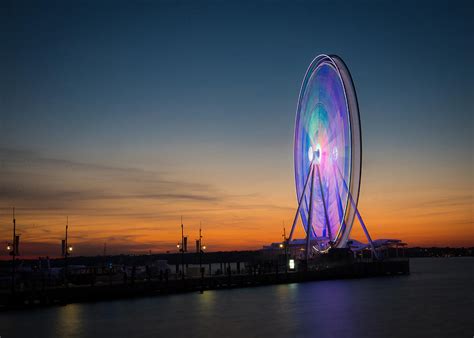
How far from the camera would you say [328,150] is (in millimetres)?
60812

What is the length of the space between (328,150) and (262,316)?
22.7 meters

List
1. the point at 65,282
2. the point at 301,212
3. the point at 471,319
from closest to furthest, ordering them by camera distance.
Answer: the point at 471,319, the point at 65,282, the point at 301,212

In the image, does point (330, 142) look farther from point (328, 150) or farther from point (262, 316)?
point (262, 316)

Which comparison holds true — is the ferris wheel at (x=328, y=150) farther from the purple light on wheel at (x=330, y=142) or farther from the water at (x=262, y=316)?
the water at (x=262, y=316)

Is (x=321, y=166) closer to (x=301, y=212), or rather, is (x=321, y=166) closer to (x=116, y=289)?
(x=301, y=212)

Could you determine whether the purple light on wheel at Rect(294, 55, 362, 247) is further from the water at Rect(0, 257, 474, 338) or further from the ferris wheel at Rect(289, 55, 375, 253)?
the water at Rect(0, 257, 474, 338)

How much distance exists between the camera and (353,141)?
55.1m

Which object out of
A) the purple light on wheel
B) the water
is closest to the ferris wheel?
the purple light on wheel

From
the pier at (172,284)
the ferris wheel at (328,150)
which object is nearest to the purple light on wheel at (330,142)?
the ferris wheel at (328,150)

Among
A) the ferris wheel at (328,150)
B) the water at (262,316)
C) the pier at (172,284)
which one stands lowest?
the water at (262,316)

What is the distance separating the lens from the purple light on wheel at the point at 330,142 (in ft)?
181

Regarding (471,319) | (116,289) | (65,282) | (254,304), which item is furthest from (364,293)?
(65,282)

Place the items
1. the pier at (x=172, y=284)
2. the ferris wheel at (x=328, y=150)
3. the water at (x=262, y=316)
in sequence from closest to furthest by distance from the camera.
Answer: the water at (x=262, y=316)
the pier at (x=172, y=284)
the ferris wheel at (x=328, y=150)

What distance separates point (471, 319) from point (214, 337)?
1767 cm
